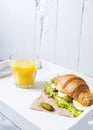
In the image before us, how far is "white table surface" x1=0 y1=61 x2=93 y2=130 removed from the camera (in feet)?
2.36

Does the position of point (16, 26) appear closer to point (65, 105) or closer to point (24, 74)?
point (24, 74)

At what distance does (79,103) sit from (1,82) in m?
0.33

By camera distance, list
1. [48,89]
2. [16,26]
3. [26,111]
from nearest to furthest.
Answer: [26,111] < [48,89] < [16,26]

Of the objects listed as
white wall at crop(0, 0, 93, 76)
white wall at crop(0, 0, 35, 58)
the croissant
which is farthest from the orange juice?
white wall at crop(0, 0, 35, 58)

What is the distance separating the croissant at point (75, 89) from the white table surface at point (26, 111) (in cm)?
8

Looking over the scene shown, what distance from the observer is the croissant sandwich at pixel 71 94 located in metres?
0.79

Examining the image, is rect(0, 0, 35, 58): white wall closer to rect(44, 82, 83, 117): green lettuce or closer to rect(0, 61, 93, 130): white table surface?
rect(0, 61, 93, 130): white table surface

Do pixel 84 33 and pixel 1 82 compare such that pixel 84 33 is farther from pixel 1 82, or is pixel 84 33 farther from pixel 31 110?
pixel 31 110

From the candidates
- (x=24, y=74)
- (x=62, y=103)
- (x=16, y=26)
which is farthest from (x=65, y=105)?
(x=16, y=26)

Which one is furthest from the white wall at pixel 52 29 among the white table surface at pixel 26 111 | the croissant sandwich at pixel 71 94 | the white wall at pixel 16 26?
the croissant sandwich at pixel 71 94

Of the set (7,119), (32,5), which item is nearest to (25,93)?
(7,119)

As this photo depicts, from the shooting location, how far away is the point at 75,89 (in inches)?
32.5

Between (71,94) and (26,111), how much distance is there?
15 centimetres

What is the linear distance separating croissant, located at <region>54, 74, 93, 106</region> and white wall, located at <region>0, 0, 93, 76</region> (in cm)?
49
